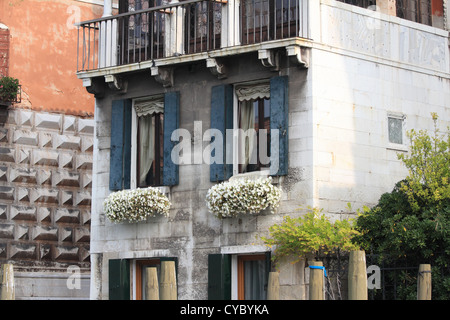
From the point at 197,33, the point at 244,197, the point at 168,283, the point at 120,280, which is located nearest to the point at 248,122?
the point at 244,197

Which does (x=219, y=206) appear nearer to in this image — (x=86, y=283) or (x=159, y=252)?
(x=159, y=252)

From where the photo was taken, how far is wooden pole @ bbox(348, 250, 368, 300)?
12.7 meters

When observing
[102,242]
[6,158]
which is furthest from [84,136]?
[102,242]

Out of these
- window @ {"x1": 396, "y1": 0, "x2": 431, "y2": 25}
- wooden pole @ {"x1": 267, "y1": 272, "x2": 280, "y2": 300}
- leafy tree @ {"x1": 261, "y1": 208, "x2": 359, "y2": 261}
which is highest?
window @ {"x1": 396, "y1": 0, "x2": 431, "y2": 25}

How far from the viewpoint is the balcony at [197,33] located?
2053cm

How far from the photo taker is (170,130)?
71.8 ft

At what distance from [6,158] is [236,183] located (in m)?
7.05

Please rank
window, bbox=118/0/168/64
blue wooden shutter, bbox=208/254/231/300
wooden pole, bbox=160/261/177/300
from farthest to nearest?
1. window, bbox=118/0/168/64
2. blue wooden shutter, bbox=208/254/231/300
3. wooden pole, bbox=160/261/177/300

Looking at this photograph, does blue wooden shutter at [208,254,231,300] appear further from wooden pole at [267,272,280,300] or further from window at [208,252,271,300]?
wooden pole at [267,272,280,300]

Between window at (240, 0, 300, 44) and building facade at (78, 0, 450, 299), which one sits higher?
window at (240, 0, 300, 44)

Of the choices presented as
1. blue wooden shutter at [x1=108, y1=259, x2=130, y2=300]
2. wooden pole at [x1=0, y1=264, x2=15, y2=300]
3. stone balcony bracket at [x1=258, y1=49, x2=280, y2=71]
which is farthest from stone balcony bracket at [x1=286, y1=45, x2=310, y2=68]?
wooden pole at [x1=0, y1=264, x2=15, y2=300]

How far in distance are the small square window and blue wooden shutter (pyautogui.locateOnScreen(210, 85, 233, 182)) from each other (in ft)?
9.91

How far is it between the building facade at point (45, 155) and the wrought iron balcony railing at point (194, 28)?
3096 millimetres

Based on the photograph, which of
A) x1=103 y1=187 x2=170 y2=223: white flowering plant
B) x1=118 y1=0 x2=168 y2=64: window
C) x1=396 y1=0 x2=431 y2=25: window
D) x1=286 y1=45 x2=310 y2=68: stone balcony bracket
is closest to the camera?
x1=286 y1=45 x2=310 y2=68: stone balcony bracket
